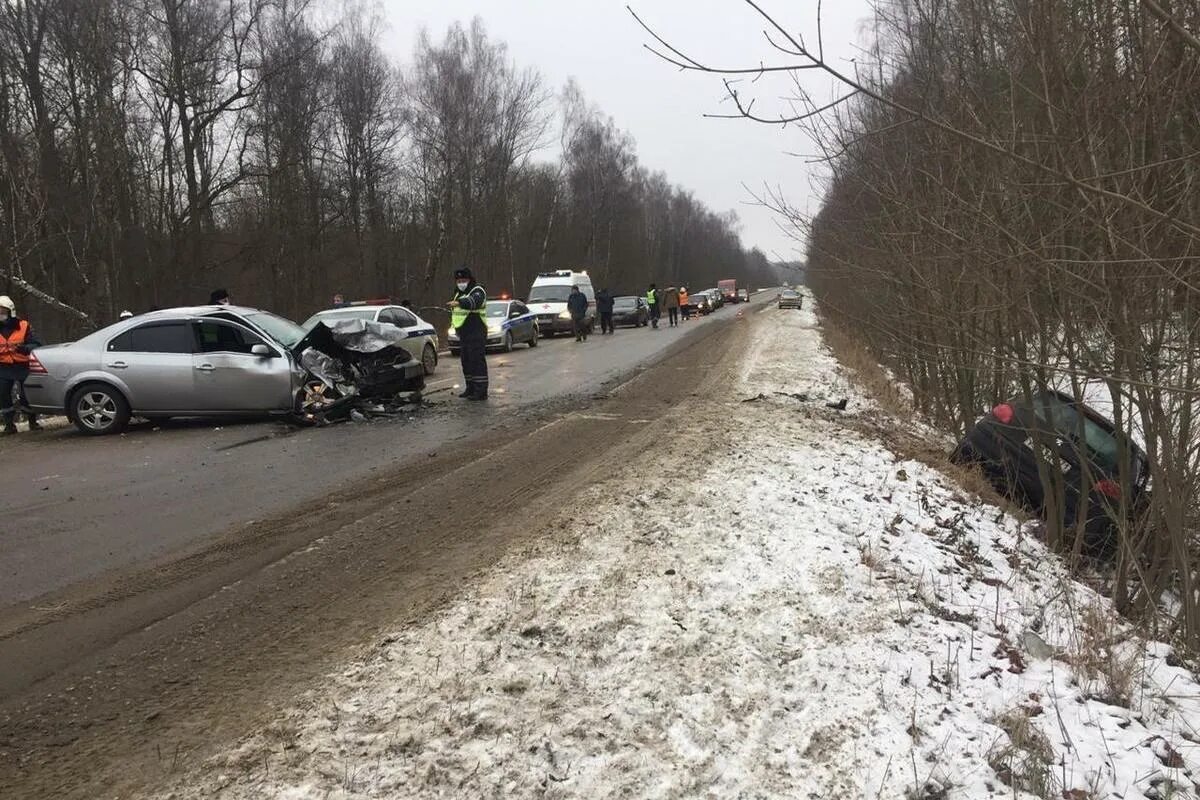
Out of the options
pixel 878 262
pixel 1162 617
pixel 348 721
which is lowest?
pixel 1162 617

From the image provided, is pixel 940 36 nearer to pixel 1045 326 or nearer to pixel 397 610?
pixel 1045 326

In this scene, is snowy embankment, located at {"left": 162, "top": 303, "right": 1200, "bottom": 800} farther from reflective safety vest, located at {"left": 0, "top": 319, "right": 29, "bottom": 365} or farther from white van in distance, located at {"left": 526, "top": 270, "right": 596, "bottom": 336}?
white van in distance, located at {"left": 526, "top": 270, "right": 596, "bottom": 336}

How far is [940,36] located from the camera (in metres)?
6.87

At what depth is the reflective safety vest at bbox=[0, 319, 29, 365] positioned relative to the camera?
9539 mm

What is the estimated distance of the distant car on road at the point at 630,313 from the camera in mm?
36375

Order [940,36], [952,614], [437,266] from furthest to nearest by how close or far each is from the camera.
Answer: [437,266] < [940,36] < [952,614]

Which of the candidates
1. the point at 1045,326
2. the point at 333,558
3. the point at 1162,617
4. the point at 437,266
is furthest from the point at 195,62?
the point at 1162,617

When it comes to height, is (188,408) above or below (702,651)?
above

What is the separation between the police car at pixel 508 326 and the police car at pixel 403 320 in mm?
4318

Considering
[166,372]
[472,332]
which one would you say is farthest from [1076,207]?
[166,372]

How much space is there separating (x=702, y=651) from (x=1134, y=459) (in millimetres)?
4437

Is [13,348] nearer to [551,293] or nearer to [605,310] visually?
[551,293]

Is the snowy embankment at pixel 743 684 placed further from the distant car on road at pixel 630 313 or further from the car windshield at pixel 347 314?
the distant car on road at pixel 630 313

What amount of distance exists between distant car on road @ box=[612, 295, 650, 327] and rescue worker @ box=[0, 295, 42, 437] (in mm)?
27783
